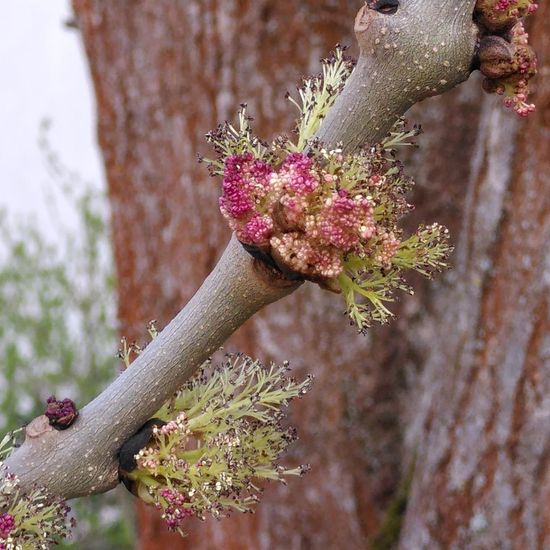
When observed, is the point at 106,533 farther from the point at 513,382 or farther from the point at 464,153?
the point at 513,382

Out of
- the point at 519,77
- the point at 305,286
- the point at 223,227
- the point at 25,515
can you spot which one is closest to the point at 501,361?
the point at 305,286

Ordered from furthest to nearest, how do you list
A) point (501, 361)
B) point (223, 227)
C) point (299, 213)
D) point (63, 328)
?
1. point (63, 328)
2. point (223, 227)
3. point (501, 361)
4. point (299, 213)

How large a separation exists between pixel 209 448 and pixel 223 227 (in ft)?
4.81

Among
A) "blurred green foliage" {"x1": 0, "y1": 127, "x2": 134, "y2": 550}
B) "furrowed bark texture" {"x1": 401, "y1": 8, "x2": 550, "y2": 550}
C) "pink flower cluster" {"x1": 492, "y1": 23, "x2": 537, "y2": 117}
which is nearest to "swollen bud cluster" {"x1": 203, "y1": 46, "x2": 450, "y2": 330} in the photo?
"pink flower cluster" {"x1": 492, "y1": 23, "x2": 537, "y2": 117}

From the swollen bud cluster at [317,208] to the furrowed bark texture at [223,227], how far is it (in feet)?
4.87

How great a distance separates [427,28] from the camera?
0.59 meters

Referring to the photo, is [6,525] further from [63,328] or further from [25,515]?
[63,328]

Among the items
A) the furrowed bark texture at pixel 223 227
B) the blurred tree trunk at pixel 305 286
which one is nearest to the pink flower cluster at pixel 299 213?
the blurred tree trunk at pixel 305 286

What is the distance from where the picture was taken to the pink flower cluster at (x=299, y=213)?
0.57 meters

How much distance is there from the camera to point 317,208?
0.58m

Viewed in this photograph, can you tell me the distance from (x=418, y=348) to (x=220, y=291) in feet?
5.54

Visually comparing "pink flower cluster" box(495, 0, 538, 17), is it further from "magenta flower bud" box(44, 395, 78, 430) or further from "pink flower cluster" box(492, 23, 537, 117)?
"magenta flower bud" box(44, 395, 78, 430)

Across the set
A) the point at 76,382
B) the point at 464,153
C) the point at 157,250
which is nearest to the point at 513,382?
the point at 464,153

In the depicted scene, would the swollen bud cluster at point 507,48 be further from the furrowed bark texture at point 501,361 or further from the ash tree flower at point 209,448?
the furrowed bark texture at point 501,361
